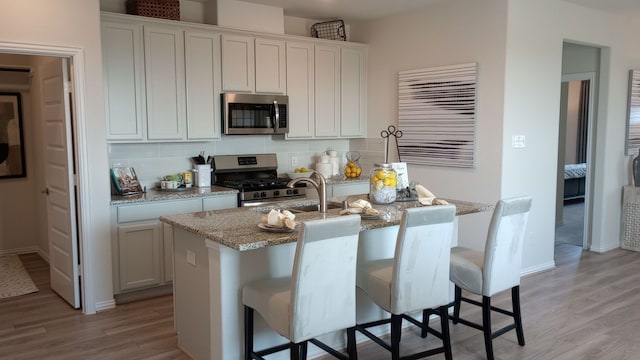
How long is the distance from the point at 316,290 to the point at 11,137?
15.9ft

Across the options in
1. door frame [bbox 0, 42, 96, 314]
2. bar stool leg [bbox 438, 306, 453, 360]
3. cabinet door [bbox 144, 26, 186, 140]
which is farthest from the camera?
cabinet door [bbox 144, 26, 186, 140]

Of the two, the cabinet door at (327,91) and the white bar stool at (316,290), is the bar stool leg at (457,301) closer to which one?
the white bar stool at (316,290)

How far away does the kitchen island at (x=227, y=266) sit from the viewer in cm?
281

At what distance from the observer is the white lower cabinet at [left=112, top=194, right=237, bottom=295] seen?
424 centimetres

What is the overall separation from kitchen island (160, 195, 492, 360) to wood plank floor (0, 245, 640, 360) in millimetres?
286

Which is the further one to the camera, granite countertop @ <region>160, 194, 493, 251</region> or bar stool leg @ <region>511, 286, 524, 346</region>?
bar stool leg @ <region>511, 286, 524, 346</region>

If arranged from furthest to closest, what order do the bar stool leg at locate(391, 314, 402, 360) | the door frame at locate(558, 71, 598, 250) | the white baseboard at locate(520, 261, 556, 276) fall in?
the door frame at locate(558, 71, 598, 250) < the white baseboard at locate(520, 261, 556, 276) < the bar stool leg at locate(391, 314, 402, 360)

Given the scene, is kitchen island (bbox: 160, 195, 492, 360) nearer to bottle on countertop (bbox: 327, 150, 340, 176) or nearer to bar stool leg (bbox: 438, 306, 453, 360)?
bar stool leg (bbox: 438, 306, 453, 360)

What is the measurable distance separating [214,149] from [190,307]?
2360mm

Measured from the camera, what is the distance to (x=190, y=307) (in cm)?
324

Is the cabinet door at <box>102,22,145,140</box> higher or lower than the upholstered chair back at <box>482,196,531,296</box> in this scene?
higher

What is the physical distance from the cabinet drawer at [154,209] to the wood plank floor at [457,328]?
28.1 inches

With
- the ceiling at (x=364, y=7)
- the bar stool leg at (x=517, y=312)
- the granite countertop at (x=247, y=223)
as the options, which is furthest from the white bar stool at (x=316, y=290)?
the ceiling at (x=364, y=7)

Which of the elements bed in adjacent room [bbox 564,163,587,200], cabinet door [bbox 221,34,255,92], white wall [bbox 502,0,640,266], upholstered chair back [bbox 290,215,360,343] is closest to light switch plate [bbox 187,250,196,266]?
upholstered chair back [bbox 290,215,360,343]
